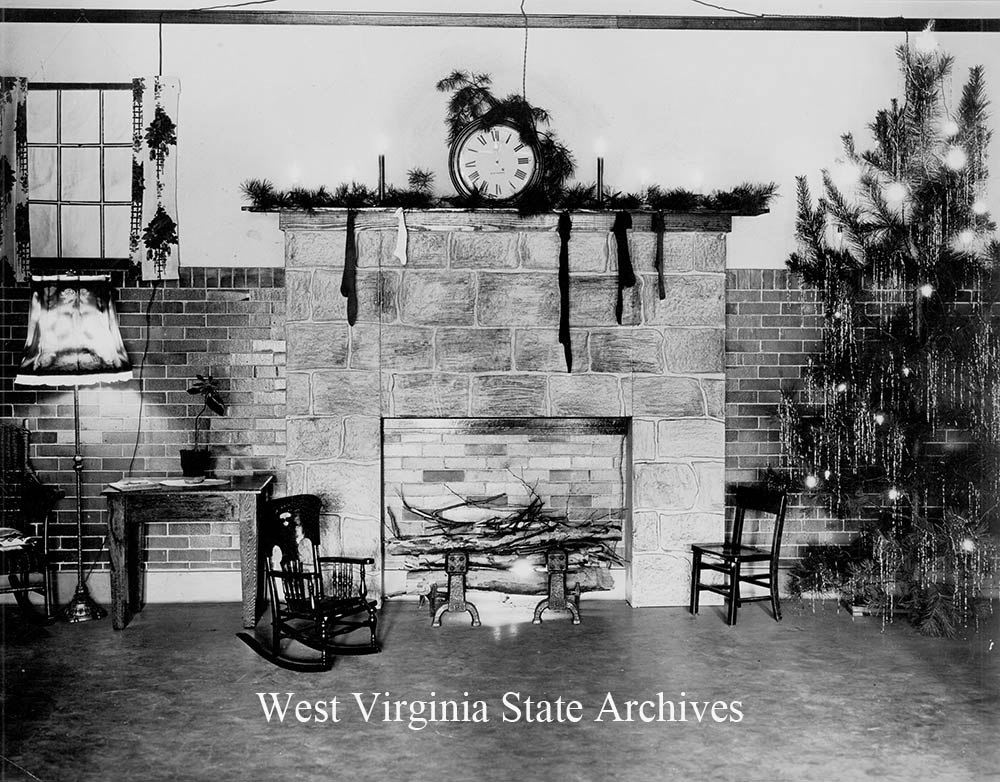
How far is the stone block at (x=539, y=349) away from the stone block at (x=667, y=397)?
0.42 meters

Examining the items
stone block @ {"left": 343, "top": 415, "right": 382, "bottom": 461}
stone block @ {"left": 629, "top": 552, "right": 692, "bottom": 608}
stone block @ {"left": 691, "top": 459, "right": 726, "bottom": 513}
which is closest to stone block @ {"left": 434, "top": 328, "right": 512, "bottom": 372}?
stone block @ {"left": 343, "top": 415, "right": 382, "bottom": 461}

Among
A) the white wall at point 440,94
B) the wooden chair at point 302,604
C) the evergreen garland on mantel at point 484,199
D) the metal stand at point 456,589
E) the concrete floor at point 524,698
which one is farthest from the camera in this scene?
the white wall at point 440,94

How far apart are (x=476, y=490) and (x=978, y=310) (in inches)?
109

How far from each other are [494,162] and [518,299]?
2.43 feet

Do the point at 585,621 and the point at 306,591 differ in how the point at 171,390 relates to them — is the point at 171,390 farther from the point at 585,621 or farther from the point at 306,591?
the point at 585,621

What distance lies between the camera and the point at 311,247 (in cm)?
498

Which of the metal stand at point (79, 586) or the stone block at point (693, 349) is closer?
the metal stand at point (79, 586)

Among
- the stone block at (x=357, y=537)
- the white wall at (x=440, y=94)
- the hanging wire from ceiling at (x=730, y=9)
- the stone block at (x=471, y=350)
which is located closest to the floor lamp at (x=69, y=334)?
the white wall at (x=440, y=94)

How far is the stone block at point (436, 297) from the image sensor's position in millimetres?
5004

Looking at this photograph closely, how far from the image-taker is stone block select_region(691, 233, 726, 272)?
507 cm

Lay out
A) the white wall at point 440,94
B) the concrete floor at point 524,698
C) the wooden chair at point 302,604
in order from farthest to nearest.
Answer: the white wall at point 440,94, the wooden chair at point 302,604, the concrete floor at point 524,698

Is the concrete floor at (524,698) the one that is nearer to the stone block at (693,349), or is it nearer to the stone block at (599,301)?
the stone block at (693,349)

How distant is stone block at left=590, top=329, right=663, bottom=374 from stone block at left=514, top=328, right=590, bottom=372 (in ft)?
0.39

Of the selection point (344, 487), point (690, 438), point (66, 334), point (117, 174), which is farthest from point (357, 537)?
point (117, 174)
